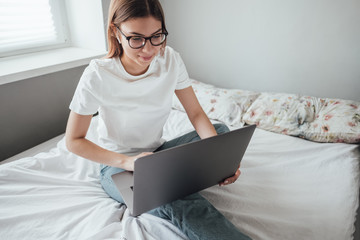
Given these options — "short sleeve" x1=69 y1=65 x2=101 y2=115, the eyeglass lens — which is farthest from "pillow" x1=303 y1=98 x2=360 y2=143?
"short sleeve" x1=69 y1=65 x2=101 y2=115

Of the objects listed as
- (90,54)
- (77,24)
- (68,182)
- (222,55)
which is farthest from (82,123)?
(222,55)

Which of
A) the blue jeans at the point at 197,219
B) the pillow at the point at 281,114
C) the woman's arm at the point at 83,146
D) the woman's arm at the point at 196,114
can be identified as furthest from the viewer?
the pillow at the point at 281,114

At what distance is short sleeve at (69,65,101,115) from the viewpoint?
883mm

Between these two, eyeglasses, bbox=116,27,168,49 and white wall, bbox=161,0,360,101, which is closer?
eyeglasses, bbox=116,27,168,49

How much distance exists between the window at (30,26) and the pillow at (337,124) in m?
1.71

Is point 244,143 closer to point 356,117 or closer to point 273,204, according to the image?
point 273,204

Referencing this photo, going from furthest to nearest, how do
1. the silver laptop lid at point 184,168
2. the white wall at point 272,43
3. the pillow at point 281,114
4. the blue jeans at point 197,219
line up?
the white wall at point 272,43 → the pillow at point 281,114 → the blue jeans at point 197,219 → the silver laptop lid at point 184,168

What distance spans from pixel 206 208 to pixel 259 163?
0.50 meters

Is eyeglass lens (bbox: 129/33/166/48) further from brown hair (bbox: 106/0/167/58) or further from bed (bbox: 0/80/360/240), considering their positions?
bed (bbox: 0/80/360/240)

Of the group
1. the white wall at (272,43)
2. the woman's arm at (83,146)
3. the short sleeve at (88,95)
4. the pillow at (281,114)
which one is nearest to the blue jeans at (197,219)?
the woman's arm at (83,146)

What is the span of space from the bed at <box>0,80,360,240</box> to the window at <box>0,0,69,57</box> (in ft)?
2.20

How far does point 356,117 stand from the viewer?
141cm

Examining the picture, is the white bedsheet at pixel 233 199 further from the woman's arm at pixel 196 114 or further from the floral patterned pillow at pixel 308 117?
the woman's arm at pixel 196 114

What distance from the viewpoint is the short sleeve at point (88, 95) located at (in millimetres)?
883
